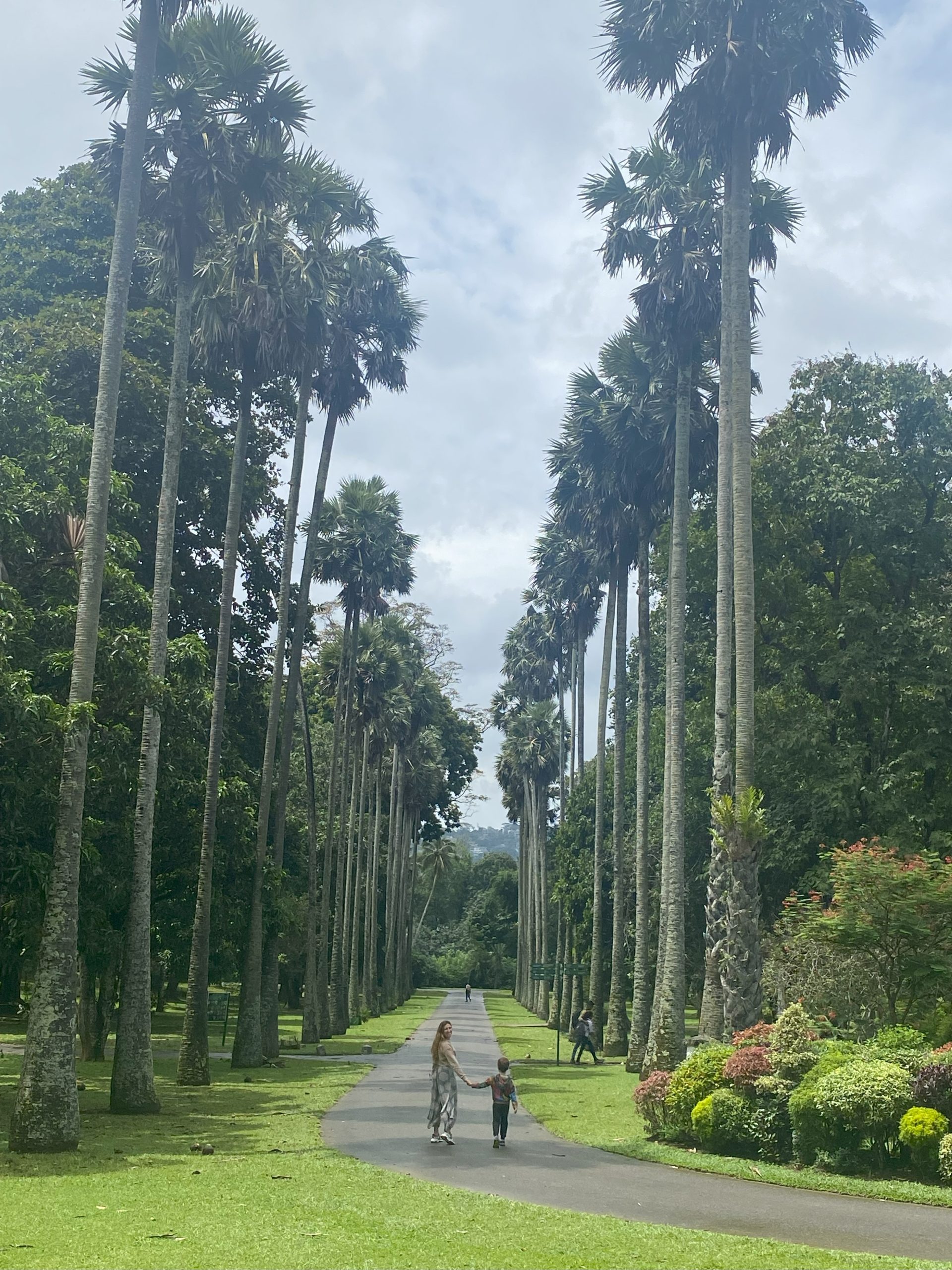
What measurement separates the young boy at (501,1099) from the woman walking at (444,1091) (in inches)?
14.8

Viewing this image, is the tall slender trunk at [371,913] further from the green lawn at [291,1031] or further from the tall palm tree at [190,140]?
the tall palm tree at [190,140]

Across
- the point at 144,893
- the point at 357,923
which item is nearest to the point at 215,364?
the point at 144,893

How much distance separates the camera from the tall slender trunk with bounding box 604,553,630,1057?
35.9 metres

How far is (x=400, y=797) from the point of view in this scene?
68.4m

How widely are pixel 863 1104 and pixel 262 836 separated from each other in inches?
687

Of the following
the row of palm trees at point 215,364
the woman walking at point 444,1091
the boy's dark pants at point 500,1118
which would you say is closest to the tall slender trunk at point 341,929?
the row of palm trees at point 215,364

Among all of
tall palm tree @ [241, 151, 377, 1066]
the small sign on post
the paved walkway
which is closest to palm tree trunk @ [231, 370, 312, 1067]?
tall palm tree @ [241, 151, 377, 1066]

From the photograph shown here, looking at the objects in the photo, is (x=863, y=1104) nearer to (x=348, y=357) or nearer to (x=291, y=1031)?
(x=348, y=357)

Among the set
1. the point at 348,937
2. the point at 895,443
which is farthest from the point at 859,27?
the point at 348,937

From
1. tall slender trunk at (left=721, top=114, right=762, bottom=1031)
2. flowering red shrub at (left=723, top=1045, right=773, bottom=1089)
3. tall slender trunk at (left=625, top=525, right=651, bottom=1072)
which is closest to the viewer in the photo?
flowering red shrub at (left=723, top=1045, right=773, bottom=1089)

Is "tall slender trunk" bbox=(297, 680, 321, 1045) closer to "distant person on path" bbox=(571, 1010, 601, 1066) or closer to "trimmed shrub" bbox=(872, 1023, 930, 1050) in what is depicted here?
"distant person on path" bbox=(571, 1010, 601, 1066)

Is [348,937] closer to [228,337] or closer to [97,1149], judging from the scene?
[228,337]

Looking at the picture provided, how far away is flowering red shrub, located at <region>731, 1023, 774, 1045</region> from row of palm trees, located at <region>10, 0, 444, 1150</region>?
9.00m

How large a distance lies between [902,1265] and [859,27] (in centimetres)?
2131
